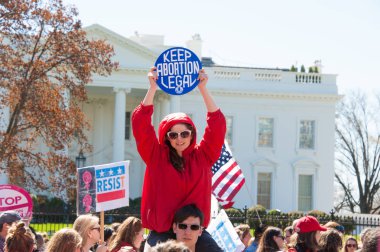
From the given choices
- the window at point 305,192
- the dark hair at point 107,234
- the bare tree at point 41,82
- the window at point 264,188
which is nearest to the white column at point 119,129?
the window at point 264,188

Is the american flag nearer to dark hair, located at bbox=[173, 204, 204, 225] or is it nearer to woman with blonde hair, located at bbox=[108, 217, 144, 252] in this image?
woman with blonde hair, located at bbox=[108, 217, 144, 252]

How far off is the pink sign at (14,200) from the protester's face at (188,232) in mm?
5739

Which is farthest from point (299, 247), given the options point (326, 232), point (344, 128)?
point (344, 128)

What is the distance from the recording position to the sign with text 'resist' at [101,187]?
37.5ft

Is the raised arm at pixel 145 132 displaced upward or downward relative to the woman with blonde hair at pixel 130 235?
upward

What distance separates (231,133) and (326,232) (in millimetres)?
46893

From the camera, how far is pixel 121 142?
5100 cm

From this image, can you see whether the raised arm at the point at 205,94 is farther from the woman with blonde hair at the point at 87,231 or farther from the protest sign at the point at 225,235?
the protest sign at the point at 225,235

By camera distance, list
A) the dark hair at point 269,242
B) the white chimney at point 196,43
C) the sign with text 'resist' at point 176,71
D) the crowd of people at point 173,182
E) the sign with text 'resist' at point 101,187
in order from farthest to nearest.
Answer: the white chimney at point 196,43 → the sign with text 'resist' at point 101,187 → the dark hair at point 269,242 → the sign with text 'resist' at point 176,71 → the crowd of people at point 173,182

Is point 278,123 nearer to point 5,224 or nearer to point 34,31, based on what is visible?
point 34,31

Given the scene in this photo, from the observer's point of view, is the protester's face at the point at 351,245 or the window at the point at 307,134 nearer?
the protester's face at the point at 351,245

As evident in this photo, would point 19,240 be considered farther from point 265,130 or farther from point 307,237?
point 265,130

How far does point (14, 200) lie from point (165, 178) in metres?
5.63

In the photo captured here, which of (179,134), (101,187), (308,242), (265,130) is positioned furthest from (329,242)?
(265,130)
